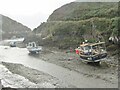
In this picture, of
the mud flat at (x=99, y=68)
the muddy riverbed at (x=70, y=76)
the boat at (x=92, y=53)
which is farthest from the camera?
the boat at (x=92, y=53)

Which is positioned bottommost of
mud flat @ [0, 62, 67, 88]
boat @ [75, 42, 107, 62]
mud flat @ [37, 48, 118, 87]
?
mud flat @ [0, 62, 67, 88]

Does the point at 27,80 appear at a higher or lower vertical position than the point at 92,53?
lower

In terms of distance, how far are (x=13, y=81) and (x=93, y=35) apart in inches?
1038

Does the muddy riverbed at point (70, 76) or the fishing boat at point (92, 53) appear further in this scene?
the fishing boat at point (92, 53)

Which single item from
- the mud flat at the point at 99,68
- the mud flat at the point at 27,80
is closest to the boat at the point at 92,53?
the mud flat at the point at 99,68

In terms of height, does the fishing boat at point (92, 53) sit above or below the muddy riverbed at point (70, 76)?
above

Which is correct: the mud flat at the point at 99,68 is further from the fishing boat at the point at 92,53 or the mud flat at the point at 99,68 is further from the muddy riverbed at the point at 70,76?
the fishing boat at the point at 92,53

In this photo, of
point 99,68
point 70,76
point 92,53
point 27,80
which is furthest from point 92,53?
point 27,80

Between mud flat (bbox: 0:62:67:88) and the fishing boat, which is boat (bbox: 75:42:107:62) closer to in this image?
the fishing boat

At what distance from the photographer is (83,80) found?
3006 centimetres

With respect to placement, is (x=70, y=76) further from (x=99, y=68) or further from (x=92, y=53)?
(x=92, y=53)

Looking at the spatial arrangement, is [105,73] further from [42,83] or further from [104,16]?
[104,16]

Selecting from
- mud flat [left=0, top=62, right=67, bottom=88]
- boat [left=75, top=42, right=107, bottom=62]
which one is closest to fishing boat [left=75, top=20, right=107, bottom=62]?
boat [left=75, top=42, right=107, bottom=62]

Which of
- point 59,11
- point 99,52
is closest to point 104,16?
point 99,52
